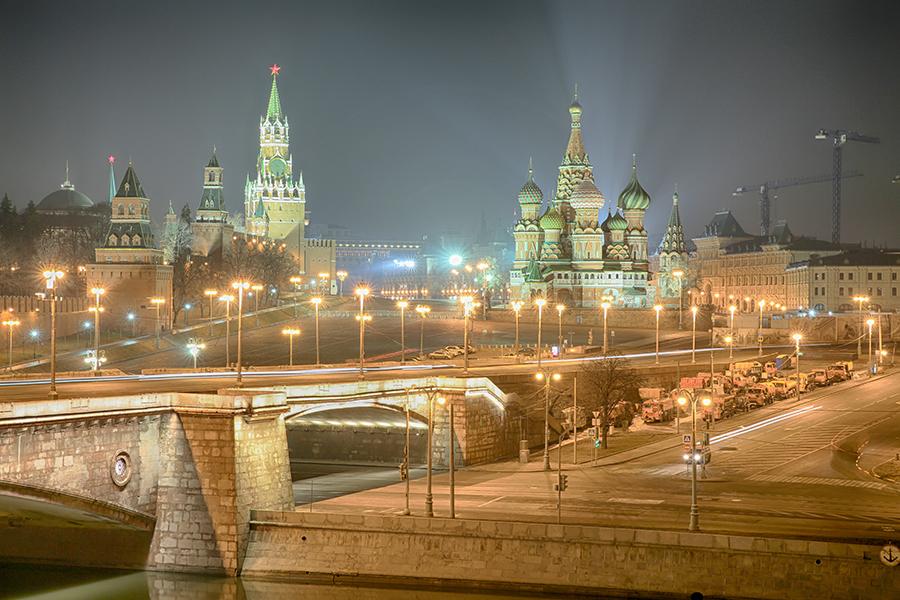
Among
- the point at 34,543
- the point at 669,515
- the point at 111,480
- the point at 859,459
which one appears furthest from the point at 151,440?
the point at 859,459

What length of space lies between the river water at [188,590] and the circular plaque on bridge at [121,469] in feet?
10.3

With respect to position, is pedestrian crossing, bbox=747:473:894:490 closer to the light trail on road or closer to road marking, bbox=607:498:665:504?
road marking, bbox=607:498:665:504

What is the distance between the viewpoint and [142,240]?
114562mm

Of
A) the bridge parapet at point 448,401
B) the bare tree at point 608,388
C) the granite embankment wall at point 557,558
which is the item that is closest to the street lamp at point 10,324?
the bare tree at point 608,388

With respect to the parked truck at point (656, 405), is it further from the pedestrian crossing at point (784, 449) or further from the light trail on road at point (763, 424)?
the pedestrian crossing at point (784, 449)

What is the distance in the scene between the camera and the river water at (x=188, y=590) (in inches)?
1554

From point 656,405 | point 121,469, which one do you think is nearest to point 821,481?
point 656,405

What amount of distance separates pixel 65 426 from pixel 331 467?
71.7 ft

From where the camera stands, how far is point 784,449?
183 feet

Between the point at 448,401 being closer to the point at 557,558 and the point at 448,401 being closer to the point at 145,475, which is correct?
the point at 145,475

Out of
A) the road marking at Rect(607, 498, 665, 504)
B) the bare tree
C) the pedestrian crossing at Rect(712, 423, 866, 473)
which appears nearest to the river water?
the road marking at Rect(607, 498, 665, 504)

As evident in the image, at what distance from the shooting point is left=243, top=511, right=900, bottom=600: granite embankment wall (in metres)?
36.3

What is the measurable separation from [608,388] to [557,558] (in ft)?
100.0

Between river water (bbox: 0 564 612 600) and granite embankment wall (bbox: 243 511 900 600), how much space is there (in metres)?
0.44
